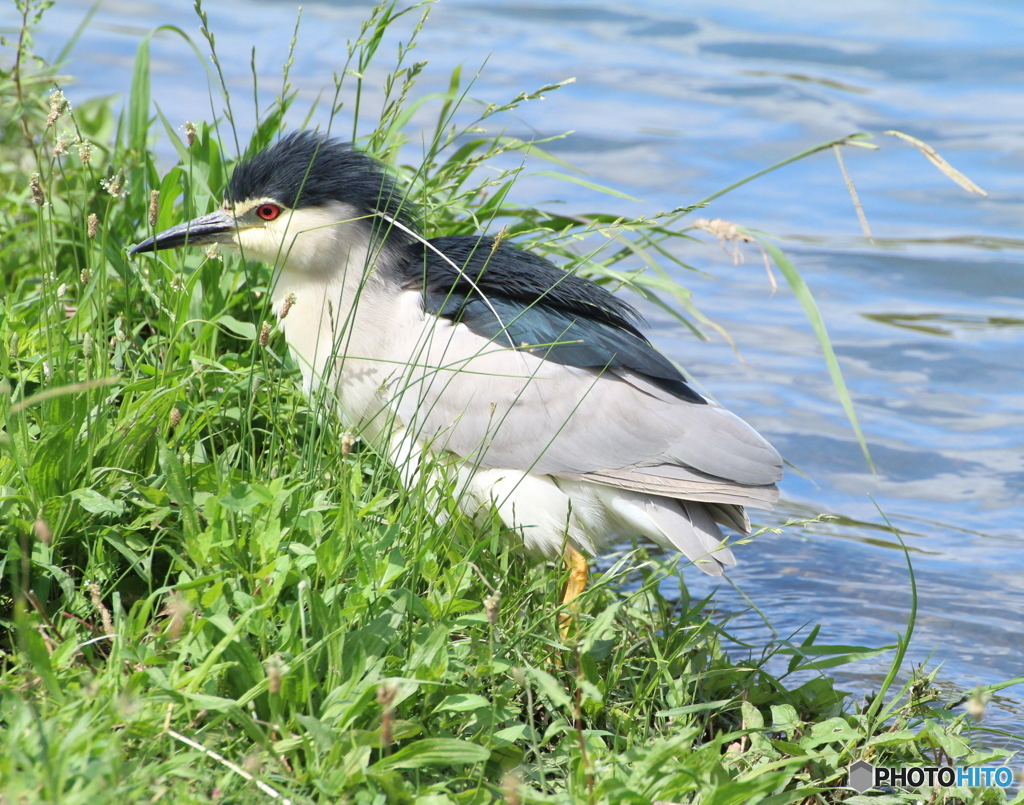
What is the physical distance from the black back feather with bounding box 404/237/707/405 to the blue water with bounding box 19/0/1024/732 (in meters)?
1.01

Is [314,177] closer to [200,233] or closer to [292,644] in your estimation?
[200,233]

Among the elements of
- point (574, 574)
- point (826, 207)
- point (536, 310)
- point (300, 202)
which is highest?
point (300, 202)

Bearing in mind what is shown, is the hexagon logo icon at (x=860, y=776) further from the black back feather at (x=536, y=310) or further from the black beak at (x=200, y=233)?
the black beak at (x=200, y=233)

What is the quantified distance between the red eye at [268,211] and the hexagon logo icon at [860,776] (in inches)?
91.3

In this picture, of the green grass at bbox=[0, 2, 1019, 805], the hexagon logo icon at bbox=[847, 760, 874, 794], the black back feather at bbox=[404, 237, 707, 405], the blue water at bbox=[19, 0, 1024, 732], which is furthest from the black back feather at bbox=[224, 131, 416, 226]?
the hexagon logo icon at bbox=[847, 760, 874, 794]

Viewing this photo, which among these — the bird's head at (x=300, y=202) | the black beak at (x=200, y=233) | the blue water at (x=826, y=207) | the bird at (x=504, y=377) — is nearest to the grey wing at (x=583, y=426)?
the bird at (x=504, y=377)

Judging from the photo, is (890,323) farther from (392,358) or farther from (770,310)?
(392,358)

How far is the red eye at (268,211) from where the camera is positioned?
3506 millimetres

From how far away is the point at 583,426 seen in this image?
10.8 feet

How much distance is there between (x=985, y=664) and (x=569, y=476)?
5.44ft

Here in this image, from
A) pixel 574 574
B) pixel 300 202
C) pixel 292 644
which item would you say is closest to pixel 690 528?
pixel 574 574

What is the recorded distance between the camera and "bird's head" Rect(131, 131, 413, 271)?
11.4ft

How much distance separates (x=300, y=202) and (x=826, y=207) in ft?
16.5

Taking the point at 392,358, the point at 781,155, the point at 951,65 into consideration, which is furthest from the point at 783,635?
the point at 951,65
